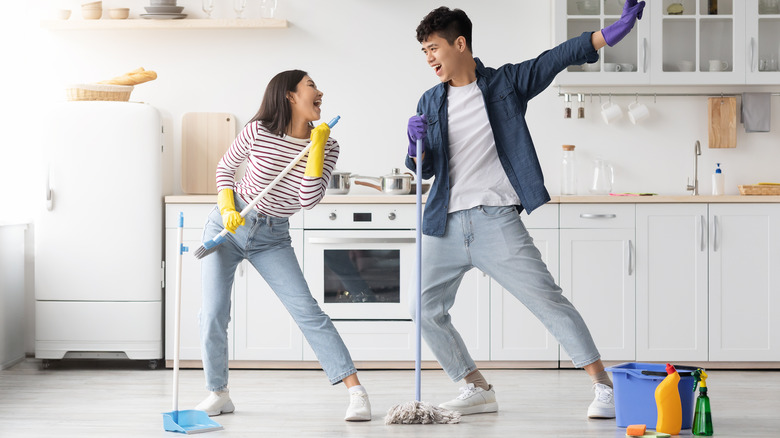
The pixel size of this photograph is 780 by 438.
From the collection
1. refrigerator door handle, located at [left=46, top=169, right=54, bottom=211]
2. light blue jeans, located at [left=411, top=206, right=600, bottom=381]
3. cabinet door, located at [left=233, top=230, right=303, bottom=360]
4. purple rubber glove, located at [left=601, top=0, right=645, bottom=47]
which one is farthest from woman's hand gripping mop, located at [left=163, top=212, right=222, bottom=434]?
→ refrigerator door handle, located at [left=46, top=169, right=54, bottom=211]

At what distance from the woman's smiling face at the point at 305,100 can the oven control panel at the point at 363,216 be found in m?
1.28

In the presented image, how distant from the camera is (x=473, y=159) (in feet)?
9.59

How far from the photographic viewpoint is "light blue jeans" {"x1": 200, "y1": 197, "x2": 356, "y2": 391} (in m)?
2.92

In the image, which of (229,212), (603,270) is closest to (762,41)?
(603,270)

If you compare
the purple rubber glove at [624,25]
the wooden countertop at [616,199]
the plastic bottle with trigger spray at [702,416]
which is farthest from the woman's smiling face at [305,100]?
the plastic bottle with trigger spray at [702,416]

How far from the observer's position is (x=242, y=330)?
4.18 meters

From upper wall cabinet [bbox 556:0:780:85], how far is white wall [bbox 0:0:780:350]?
0.28m

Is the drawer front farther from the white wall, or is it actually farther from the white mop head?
the white mop head

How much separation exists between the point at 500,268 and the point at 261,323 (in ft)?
5.48

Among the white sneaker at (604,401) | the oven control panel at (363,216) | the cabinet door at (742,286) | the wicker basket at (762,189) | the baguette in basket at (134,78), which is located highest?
the baguette in basket at (134,78)

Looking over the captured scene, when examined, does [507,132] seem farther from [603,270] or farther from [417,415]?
[603,270]

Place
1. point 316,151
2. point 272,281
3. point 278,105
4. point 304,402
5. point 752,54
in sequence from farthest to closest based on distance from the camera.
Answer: point 752,54 < point 304,402 < point 272,281 < point 278,105 < point 316,151

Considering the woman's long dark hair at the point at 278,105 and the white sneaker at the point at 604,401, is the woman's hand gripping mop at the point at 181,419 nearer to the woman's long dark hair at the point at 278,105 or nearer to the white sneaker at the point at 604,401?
the woman's long dark hair at the point at 278,105

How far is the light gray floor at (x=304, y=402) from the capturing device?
289cm
